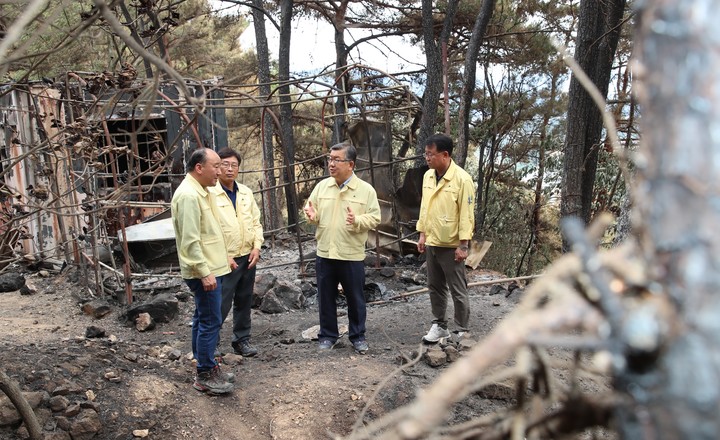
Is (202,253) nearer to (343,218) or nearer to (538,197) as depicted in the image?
(343,218)

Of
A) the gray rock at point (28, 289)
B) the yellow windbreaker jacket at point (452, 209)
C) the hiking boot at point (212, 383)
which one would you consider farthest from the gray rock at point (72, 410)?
the gray rock at point (28, 289)

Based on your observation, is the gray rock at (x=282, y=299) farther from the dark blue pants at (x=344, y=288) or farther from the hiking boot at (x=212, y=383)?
the hiking boot at (x=212, y=383)

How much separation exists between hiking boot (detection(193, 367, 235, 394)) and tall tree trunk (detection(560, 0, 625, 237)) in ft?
13.4

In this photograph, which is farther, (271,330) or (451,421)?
Result: (271,330)

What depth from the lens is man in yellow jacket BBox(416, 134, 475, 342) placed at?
477 cm

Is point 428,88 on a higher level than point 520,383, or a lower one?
higher

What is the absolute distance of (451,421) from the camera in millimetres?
3732

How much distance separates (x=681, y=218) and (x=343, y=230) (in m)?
4.28

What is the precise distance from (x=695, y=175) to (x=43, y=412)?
378 cm

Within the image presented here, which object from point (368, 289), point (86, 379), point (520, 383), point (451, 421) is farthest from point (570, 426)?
point (368, 289)

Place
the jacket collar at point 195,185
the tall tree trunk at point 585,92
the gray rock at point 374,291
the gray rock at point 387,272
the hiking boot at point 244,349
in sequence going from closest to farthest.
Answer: the jacket collar at point 195,185 → the hiking boot at point 244,349 → the tall tree trunk at point 585,92 → the gray rock at point 374,291 → the gray rock at point 387,272

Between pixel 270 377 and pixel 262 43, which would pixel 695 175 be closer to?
pixel 270 377

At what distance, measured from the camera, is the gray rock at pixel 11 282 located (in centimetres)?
728

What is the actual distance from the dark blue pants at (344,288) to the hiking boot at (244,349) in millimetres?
705
